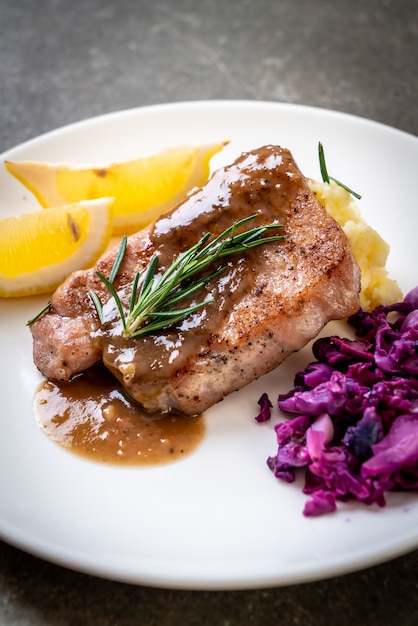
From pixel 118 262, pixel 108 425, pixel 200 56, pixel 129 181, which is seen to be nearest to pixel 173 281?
pixel 118 262

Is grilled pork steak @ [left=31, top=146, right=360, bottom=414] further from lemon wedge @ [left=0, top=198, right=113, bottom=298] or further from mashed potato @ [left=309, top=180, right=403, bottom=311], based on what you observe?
lemon wedge @ [left=0, top=198, right=113, bottom=298]

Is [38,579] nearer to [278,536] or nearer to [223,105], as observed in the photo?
[278,536]

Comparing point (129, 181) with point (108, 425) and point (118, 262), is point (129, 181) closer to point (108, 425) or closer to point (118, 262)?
point (118, 262)

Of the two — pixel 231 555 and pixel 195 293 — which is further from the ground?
pixel 195 293

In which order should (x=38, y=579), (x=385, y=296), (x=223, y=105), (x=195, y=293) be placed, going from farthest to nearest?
(x=223, y=105), (x=385, y=296), (x=195, y=293), (x=38, y=579)

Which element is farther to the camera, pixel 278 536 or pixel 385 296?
pixel 385 296

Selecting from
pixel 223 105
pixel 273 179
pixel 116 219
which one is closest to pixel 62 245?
pixel 116 219

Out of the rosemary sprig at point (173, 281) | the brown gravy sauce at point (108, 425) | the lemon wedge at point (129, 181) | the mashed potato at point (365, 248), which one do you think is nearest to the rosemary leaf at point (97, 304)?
the rosemary sprig at point (173, 281)

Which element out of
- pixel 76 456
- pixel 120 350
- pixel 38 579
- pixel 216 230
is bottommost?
pixel 38 579
